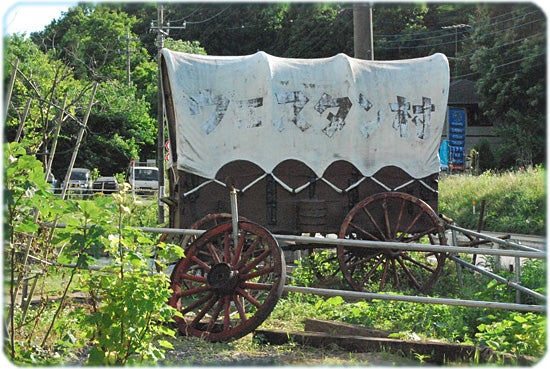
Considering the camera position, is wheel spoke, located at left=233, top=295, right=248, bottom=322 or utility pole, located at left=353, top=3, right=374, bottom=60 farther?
utility pole, located at left=353, top=3, right=374, bottom=60

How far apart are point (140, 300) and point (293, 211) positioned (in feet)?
17.9

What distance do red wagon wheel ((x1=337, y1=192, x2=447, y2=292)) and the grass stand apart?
11.3 meters

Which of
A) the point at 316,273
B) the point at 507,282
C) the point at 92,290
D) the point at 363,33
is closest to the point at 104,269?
the point at 92,290

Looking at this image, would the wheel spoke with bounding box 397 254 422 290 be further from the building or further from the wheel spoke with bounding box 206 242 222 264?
the building

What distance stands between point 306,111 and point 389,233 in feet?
6.41

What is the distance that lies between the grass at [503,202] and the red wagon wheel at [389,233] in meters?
11.3

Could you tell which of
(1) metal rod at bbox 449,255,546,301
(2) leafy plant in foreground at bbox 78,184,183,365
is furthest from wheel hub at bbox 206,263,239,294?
(1) metal rod at bbox 449,255,546,301

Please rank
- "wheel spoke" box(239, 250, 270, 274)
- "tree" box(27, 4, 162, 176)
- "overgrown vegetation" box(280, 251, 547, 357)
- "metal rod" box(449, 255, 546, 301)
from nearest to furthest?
"overgrown vegetation" box(280, 251, 547, 357) < "wheel spoke" box(239, 250, 270, 274) < "metal rod" box(449, 255, 546, 301) < "tree" box(27, 4, 162, 176)

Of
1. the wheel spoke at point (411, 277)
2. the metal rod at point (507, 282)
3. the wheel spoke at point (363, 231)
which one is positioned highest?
the wheel spoke at point (363, 231)

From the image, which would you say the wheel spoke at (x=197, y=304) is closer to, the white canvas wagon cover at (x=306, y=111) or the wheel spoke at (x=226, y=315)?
the wheel spoke at (x=226, y=315)

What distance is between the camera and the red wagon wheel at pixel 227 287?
A: 7.04 m

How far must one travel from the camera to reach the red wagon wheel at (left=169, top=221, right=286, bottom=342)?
7.04 m

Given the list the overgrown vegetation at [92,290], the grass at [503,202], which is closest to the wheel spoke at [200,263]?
the overgrown vegetation at [92,290]

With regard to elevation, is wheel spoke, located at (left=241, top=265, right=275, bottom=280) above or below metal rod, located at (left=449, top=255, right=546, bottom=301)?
above
